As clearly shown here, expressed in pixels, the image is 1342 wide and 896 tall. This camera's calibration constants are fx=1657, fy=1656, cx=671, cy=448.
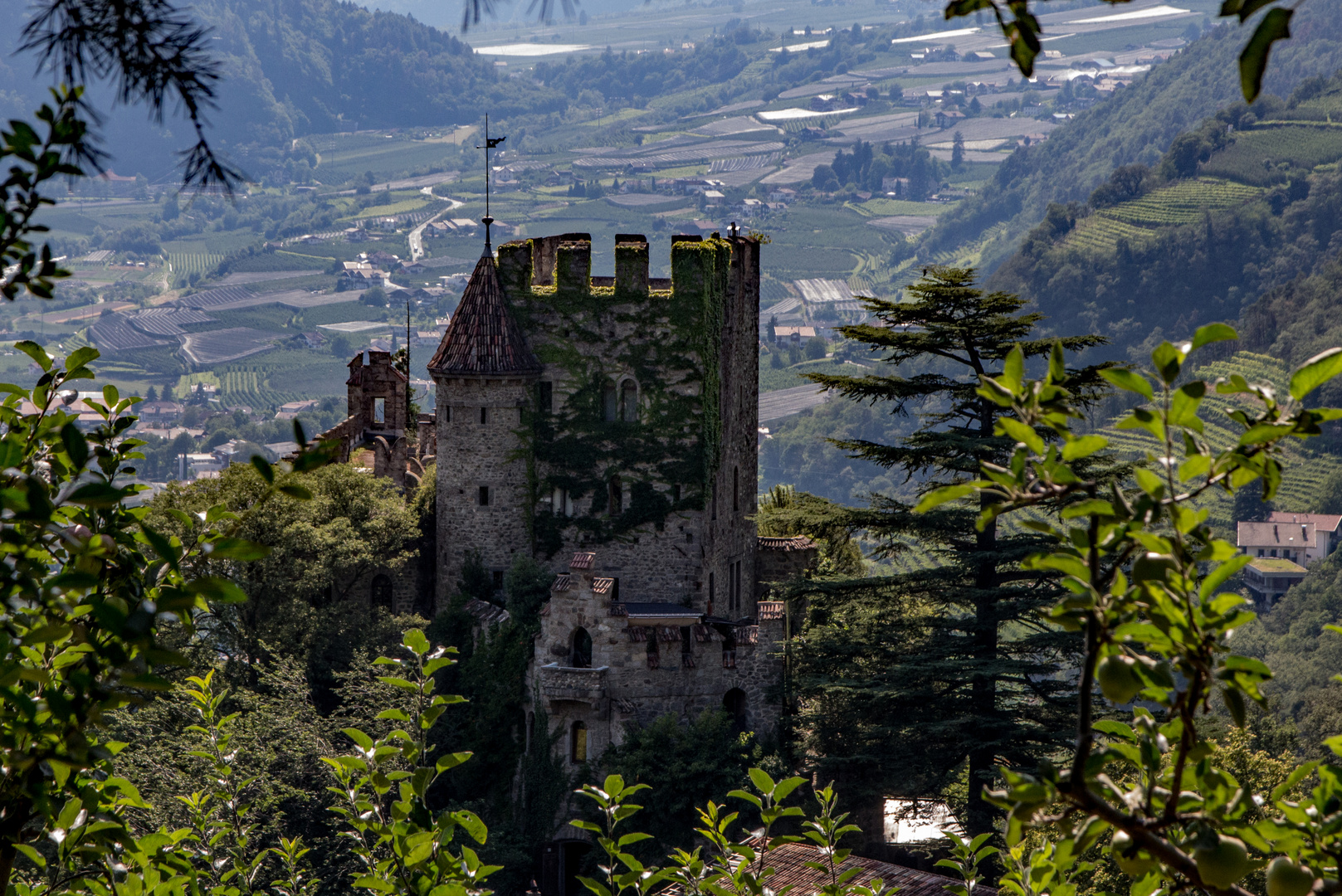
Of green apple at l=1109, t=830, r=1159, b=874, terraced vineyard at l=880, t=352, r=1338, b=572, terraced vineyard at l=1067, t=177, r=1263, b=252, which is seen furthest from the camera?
terraced vineyard at l=1067, t=177, r=1263, b=252

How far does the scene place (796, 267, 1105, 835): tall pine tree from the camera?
30469 millimetres

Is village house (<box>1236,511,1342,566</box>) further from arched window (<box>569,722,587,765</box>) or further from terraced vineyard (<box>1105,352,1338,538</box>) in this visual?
arched window (<box>569,722,587,765</box>)

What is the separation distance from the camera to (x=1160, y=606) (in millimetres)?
6570

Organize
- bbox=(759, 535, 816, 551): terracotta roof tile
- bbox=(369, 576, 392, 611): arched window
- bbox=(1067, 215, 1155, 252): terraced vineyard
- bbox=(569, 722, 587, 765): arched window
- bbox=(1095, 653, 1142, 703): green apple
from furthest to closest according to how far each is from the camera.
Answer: bbox=(1067, 215, 1155, 252): terraced vineyard → bbox=(759, 535, 816, 551): terracotta roof tile → bbox=(369, 576, 392, 611): arched window → bbox=(569, 722, 587, 765): arched window → bbox=(1095, 653, 1142, 703): green apple

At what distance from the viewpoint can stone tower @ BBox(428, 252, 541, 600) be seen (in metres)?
35.9

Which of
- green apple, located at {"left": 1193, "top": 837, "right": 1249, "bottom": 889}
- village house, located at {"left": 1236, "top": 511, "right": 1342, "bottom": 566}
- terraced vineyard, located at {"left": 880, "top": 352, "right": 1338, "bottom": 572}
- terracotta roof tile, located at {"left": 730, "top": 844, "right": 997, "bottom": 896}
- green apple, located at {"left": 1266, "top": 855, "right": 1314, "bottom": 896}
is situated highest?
green apple, located at {"left": 1193, "top": 837, "right": 1249, "bottom": 889}

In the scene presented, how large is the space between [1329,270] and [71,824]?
128 m

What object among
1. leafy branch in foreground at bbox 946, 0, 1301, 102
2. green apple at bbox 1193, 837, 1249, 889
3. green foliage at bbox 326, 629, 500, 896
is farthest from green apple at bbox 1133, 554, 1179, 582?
green foliage at bbox 326, 629, 500, 896

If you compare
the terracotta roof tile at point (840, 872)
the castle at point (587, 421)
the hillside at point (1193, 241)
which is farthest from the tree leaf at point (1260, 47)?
the hillside at point (1193, 241)

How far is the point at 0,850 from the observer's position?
8070mm

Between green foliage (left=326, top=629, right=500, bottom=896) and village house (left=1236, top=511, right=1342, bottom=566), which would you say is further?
village house (left=1236, top=511, right=1342, bottom=566)

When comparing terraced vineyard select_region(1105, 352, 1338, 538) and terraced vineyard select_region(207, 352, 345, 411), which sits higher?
terraced vineyard select_region(1105, 352, 1338, 538)

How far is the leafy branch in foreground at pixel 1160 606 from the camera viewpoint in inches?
245

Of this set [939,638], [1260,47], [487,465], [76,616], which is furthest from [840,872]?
[1260,47]
